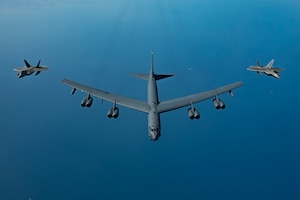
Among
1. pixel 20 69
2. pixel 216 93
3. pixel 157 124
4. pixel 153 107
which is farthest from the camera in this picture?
pixel 20 69

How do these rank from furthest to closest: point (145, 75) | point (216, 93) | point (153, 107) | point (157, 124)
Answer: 1. point (145, 75)
2. point (216, 93)
3. point (153, 107)
4. point (157, 124)

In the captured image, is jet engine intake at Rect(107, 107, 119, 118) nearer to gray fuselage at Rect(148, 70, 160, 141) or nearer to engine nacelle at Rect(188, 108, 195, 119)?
gray fuselage at Rect(148, 70, 160, 141)

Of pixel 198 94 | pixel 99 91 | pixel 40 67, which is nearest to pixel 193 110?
pixel 198 94

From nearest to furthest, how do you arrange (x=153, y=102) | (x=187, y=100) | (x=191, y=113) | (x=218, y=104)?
(x=191, y=113) < (x=153, y=102) < (x=218, y=104) < (x=187, y=100)

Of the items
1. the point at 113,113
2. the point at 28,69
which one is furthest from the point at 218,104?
the point at 28,69

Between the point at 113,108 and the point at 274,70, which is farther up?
the point at 274,70

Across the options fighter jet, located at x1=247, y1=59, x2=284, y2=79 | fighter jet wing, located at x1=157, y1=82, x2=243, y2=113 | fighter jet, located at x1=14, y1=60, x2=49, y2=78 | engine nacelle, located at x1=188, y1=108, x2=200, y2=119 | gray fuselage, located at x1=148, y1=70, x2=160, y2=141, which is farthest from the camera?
fighter jet, located at x1=247, y1=59, x2=284, y2=79

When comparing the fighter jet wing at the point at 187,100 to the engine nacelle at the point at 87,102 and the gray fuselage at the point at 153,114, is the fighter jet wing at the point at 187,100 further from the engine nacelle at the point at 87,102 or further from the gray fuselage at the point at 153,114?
the engine nacelle at the point at 87,102

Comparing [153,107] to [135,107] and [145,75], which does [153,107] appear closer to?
[135,107]

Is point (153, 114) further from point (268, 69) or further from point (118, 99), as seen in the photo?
point (268, 69)

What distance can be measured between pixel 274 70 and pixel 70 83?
1888 inches

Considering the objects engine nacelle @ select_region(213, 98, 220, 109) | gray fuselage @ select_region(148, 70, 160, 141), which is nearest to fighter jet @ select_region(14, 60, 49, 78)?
gray fuselage @ select_region(148, 70, 160, 141)

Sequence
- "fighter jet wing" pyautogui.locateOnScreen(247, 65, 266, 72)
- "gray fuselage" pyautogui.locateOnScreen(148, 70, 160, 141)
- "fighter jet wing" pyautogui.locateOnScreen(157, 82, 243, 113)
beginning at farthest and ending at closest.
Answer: "fighter jet wing" pyautogui.locateOnScreen(247, 65, 266, 72), "fighter jet wing" pyautogui.locateOnScreen(157, 82, 243, 113), "gray fuselage" pyautogui.locateOnScreen(148, 70, 160, 141)

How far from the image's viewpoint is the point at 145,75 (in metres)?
65.1
